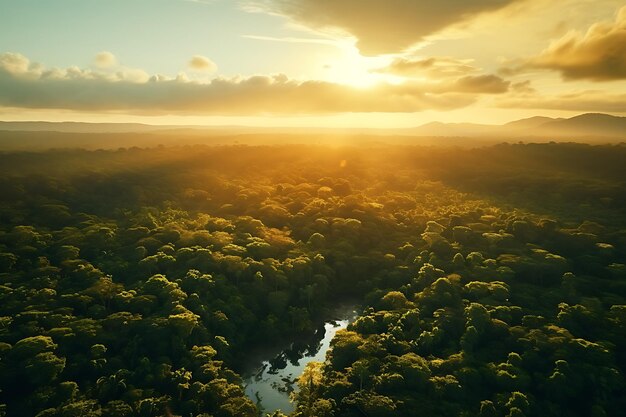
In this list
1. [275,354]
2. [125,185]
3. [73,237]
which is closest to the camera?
[275,354]

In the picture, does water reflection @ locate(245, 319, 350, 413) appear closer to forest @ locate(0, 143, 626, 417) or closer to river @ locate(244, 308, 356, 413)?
river @ locate(244, 308, 356, 413)

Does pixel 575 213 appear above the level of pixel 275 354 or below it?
above

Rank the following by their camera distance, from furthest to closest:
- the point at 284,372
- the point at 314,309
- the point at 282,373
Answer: the point at 314,309 < the point at 284,372 < the point at 282,373

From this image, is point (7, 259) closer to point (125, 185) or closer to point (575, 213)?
point (125, 185)

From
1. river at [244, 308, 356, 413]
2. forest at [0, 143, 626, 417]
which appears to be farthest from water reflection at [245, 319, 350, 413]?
forest at [0, 143, 626, 417]

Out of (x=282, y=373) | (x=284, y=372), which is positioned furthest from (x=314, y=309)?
Result: (x=282, y=373)

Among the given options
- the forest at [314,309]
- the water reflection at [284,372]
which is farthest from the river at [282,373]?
the forest at [314,309]

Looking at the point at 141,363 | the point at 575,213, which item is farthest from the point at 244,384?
the point at 575,213

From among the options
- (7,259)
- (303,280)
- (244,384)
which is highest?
(7,259)

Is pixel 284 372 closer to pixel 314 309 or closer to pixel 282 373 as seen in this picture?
pixel 282 373
